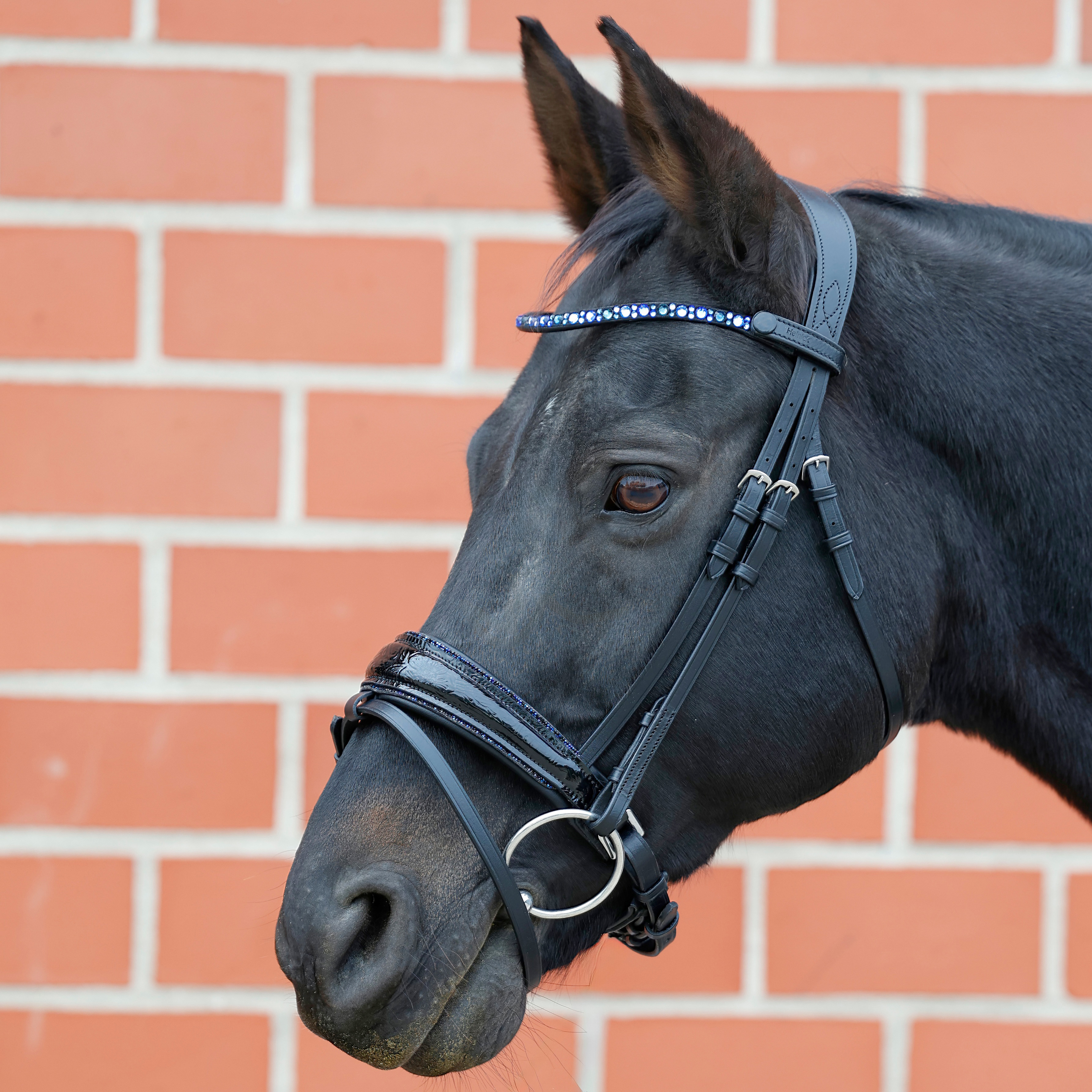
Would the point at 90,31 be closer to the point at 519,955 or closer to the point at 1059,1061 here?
the point at 519,955

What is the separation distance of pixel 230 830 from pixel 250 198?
0.97 meters

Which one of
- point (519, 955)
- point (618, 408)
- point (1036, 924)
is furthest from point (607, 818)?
point (1036, 924)

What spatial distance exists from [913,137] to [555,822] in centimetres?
119

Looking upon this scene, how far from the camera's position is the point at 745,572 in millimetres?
878

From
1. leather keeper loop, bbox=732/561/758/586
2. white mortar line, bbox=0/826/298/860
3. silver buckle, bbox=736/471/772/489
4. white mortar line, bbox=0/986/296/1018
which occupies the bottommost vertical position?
white mortar line, bbox=0/986/296/1018

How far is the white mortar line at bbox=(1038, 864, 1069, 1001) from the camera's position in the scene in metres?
1.45

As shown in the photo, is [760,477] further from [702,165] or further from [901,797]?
[901,797]

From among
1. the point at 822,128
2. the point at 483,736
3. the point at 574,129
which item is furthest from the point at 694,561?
the point at 822,128

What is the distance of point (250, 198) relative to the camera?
145 cm

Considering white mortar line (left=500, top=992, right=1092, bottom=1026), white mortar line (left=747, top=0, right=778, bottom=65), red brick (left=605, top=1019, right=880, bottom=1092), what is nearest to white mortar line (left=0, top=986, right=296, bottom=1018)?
white mortar line (left=500, top=992, right=1092, bottom=1026)

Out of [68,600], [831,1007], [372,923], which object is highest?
[68,600]

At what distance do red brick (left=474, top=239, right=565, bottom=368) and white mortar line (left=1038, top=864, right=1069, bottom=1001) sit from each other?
1.14 meters

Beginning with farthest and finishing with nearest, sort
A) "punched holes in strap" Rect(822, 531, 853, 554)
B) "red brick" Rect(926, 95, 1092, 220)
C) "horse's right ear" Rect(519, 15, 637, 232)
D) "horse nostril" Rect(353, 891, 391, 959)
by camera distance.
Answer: "red brick" Rect(926, 95, 1092, 220) → "horse's right ear" Rect(519, 15, 637, 232) → "punched holes in strap" Rect(822, 531, 853, 554) → "horse nostril" Rect(353, 891, 391, 959)

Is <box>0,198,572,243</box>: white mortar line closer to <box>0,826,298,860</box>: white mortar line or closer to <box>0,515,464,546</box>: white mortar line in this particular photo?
<box>0,515,464,546</box>: white mortar line
